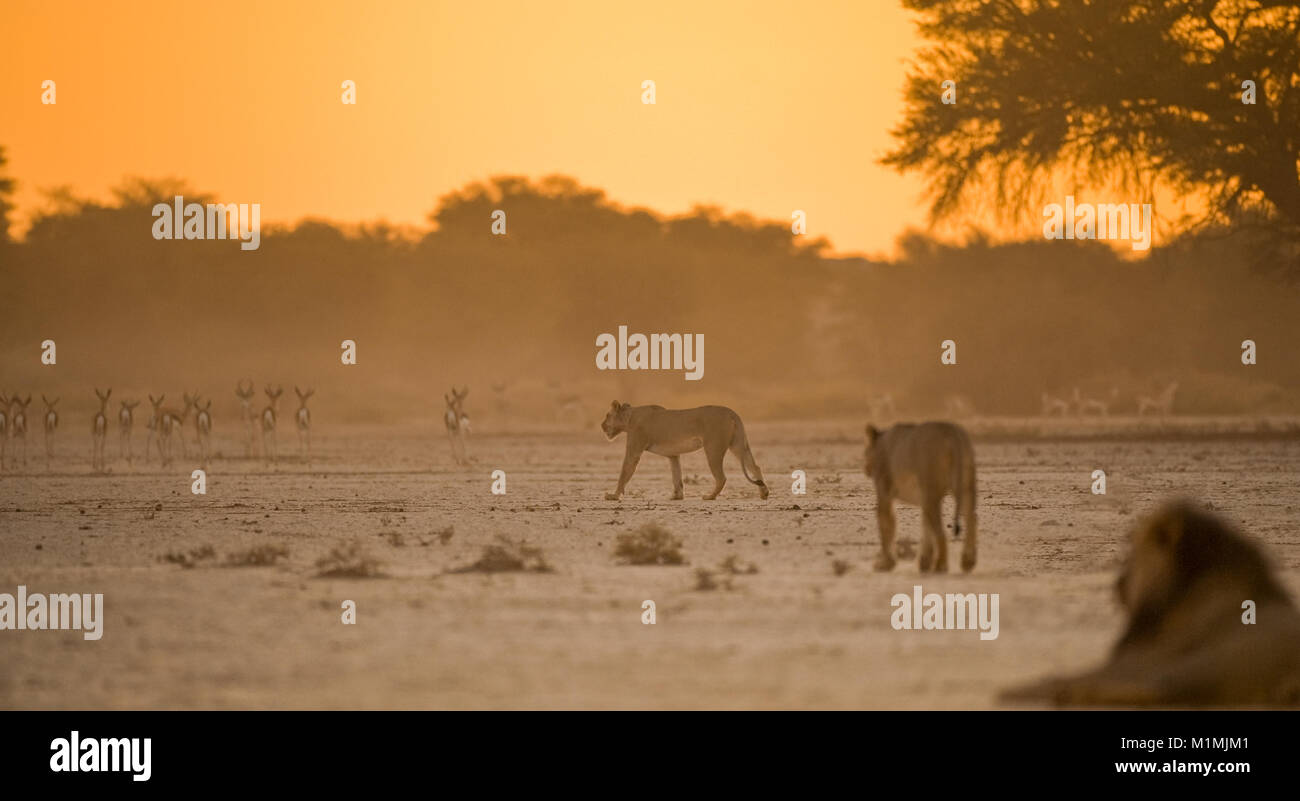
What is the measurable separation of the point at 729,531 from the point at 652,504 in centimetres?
372

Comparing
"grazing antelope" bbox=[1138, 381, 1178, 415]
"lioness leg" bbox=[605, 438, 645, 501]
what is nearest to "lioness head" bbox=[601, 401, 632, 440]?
"lioness leg" bbox=[605, 438, 645, 501]

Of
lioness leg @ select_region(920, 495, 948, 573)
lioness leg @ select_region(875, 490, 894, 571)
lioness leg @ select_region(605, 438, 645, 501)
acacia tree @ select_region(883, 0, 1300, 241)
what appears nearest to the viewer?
lioness leg @ select_region(920, 495, 948, 573)

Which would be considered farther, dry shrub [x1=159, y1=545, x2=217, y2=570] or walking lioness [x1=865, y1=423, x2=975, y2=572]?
dry shrub [x1=159, y1=545, x2=217, y2=570]

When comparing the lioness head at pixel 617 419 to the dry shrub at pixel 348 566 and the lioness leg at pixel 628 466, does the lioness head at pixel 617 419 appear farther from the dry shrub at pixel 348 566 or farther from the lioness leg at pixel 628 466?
the dry shrub at pixel 348 566

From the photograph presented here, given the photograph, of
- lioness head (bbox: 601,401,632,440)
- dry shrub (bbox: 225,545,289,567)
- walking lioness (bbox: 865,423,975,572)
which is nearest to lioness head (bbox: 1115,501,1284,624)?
walking lioness (bbox: 865,423,975,572)

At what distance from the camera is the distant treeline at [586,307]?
6581cm

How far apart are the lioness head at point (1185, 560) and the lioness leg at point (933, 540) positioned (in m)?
3.69

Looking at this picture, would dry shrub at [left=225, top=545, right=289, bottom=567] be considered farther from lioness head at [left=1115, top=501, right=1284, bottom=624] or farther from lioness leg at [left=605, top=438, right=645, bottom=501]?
lioness head at [left=1115, top=501, right=1284, bottom=624]

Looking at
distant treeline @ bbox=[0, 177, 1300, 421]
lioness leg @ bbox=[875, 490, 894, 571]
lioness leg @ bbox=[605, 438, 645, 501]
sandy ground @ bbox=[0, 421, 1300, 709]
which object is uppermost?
distant treeline @ bbox=[0, 177, 1300, 421]

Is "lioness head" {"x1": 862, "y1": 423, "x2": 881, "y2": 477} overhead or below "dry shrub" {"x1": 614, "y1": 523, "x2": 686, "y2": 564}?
overhead

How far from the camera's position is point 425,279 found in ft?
246

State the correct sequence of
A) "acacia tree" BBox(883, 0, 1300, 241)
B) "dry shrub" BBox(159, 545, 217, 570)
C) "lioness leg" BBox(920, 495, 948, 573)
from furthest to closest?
1. "acacia tree" BBox(883, 0, 1300, 241)
2. "dry shrub" BBox(159, 545, 217, 570)
3. "lioness leg" BBox(920, 495, 948, 573)

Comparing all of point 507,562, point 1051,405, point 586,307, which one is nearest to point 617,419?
point 507,562

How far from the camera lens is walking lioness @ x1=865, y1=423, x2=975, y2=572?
37.4 ft
